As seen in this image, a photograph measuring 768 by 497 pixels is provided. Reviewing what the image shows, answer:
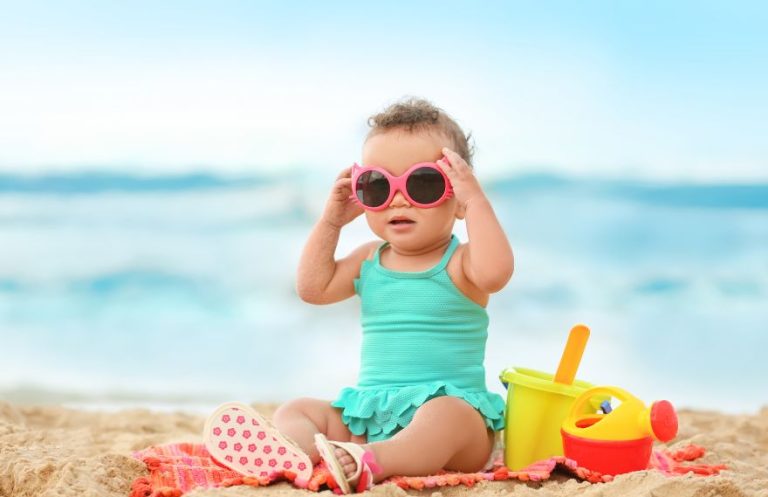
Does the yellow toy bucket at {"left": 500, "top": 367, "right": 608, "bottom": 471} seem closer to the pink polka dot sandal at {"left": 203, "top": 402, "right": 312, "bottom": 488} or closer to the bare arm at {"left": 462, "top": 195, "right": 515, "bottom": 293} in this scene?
the bare arm at {"left": 462, "top": 195, "right": 515, "bottom": 293}

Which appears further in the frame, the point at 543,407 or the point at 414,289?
the point at 414,289

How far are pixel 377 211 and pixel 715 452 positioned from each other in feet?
4.73

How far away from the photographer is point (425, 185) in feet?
9.24

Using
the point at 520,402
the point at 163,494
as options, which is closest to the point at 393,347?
the point at 520,402

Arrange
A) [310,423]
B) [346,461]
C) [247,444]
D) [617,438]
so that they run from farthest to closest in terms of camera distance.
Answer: [310,423] < [617,438] < [247,444] < [346,461]

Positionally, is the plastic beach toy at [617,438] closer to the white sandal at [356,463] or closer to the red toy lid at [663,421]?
the red toy lid at [663,421]

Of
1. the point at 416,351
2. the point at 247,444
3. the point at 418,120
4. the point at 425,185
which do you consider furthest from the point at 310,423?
the point at 418,120

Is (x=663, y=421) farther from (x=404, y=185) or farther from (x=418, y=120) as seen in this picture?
(x=418, y=120)

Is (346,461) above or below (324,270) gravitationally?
below

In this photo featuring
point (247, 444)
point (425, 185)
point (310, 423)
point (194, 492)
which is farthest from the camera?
point (425, 185)

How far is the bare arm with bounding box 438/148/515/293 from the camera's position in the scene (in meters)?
2.69

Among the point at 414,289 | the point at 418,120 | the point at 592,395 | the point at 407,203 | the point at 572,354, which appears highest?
the point at 418,120

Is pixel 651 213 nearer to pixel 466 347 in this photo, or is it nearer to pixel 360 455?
pixel 466 347

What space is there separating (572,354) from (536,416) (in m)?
0.21
